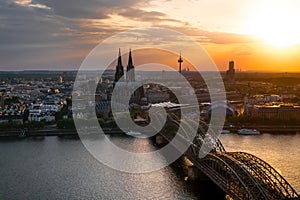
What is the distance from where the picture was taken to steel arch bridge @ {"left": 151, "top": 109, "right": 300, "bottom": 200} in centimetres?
444

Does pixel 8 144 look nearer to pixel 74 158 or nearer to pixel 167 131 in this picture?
pixel 74 158

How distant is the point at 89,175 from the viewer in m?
6.86

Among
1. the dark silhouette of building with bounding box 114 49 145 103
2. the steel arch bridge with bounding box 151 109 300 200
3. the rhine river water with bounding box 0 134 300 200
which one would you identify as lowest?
the rhine river water with bounding box 0 134 300 200

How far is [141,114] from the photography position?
15172 millimetres

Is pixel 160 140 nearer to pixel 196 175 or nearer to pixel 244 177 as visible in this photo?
pixel 196 175

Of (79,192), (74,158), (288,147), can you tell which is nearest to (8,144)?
(74,158)

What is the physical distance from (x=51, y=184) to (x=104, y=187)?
3.08 ft

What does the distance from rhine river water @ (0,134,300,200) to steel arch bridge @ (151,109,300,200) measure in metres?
0.40

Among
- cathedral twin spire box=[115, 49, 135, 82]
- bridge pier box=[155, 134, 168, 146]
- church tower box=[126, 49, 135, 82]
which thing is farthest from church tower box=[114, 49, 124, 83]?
bridge pier box=[155, 134, 168, 146]

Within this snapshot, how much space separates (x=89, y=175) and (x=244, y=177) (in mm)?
Answer: 3079

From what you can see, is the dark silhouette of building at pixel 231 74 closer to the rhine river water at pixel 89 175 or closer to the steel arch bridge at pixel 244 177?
the rhine river water at pixel 89 175

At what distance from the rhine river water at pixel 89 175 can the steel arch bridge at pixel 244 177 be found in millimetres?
398

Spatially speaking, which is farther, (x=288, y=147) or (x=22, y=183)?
(x=288, y=147)

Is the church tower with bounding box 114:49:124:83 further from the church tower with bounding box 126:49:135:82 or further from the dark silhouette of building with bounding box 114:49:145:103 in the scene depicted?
the church tower with bounding box 126:49:135:82
